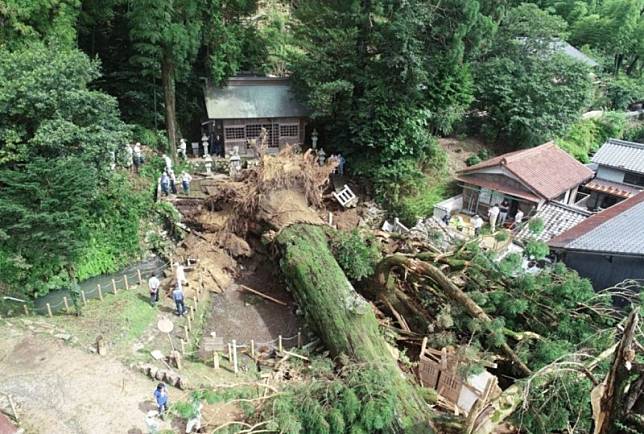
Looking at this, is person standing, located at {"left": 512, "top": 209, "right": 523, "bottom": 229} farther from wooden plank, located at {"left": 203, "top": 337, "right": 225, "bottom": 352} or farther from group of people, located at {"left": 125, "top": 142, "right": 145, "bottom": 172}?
group of people, located at {"left": 125, "top": 142, "right": 145, "bottom": 172}

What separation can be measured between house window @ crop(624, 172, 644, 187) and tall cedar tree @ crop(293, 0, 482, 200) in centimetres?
911

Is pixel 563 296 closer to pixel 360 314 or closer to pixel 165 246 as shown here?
pixel 360 314

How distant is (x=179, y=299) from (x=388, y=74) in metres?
13.7

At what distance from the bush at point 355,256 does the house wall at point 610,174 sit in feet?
49.9

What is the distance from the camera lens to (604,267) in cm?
1385

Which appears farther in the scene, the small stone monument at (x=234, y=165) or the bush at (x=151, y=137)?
the bush at (x=151, y=137)

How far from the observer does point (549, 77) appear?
25.6m

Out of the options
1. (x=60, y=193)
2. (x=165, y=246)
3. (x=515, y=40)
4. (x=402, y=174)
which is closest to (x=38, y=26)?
(x=60, y=193)

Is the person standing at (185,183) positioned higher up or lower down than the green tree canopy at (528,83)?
lower down

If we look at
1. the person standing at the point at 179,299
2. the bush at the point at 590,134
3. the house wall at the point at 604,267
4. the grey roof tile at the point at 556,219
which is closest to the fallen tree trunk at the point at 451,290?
the house wall at the point at 604,267

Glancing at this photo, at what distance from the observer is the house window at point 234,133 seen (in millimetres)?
24812

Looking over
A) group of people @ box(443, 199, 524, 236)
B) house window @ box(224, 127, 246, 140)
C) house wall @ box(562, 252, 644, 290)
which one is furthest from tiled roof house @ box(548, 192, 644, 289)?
house window @ box(224, 127, 246, 140)

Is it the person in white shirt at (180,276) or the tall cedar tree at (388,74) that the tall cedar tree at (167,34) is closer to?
the tall cedar tree at (388,74)

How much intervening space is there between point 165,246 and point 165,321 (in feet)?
16.2
